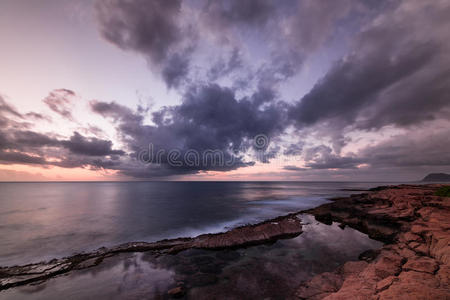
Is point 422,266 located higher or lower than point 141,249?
higher

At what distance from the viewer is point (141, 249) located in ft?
59.8

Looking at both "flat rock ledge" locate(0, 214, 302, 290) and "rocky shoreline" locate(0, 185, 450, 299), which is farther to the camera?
"flat rock ledge" locate(0, 214, 302, 290)

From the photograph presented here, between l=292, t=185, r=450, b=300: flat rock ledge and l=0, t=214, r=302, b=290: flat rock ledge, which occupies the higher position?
l=292, t=185, r=450, b=300: flat rock ledge

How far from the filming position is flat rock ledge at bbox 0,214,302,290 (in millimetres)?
13562

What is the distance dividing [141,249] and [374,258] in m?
22.0

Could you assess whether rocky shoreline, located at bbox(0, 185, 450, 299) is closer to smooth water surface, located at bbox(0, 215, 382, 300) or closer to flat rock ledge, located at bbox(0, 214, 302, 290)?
flat rock ledge, located at bbox(0, 214, 302, 290)

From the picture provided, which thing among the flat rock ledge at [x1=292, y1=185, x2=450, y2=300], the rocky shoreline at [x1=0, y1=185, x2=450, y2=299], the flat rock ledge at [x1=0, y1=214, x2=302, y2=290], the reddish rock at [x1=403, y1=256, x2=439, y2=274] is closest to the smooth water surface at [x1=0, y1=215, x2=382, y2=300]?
the flat rock ledge at [x1=0, y1=214, x2=302, y2=290]

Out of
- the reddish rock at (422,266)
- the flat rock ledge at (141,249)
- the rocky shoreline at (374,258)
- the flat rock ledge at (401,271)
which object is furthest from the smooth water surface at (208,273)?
the reddish rock at (422,266)

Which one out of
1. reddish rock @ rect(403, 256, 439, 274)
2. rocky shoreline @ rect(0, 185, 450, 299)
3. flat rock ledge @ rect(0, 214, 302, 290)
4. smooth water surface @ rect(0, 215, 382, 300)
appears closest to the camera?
rocky shoreline @ rect(0, 185, 450, 299)

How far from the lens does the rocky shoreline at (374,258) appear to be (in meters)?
7.97

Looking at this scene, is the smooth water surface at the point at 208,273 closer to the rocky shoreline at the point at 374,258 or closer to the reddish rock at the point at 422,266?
the rocky shoreline at the point at 374,258

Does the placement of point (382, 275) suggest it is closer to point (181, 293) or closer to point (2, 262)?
point (181, 293)

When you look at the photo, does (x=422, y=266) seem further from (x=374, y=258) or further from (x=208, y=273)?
(x=208, y=273)

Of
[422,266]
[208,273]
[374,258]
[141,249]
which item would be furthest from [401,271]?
[141,249]
